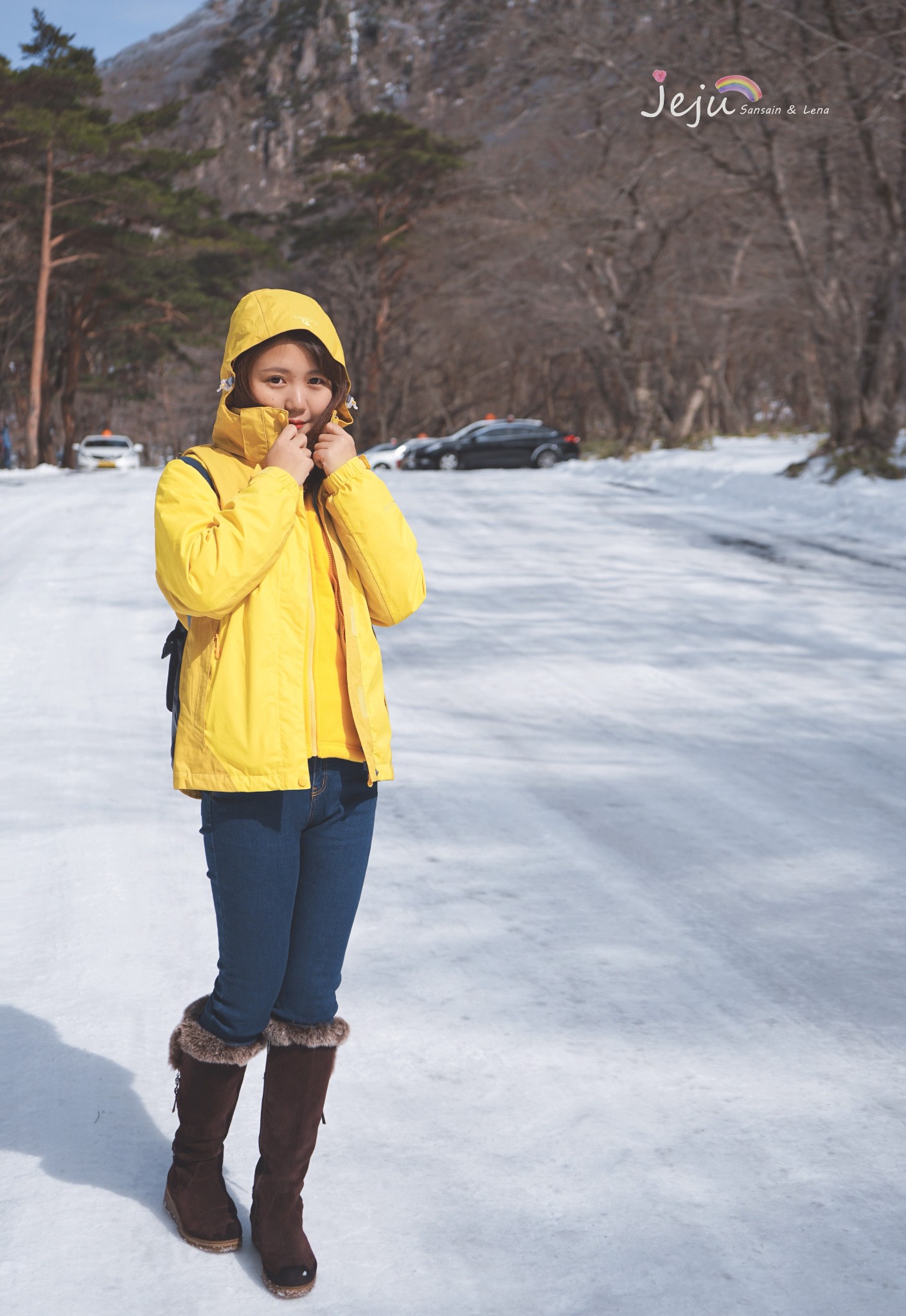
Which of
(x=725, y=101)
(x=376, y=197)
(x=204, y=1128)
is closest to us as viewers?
(x=204, y=1128)

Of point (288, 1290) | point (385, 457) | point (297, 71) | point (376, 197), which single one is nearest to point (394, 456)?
point (385, 457)

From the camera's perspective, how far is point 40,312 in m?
32.0

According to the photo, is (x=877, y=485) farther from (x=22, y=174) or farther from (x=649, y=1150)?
(x=22, y=174)

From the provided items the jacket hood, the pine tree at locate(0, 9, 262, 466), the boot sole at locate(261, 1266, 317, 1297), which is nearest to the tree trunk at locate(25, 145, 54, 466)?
the pine tree at locate(0, 9, 262, 466)

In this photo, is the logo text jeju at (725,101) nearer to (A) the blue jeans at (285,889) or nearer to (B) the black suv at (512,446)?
(B) the black suv at (512,446)

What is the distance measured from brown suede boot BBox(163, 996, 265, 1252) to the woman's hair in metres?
1.11

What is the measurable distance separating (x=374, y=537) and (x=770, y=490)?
47.4ft

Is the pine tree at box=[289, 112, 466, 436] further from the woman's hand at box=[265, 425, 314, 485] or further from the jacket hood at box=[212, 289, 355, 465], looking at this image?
the woman's hand at box=[265, 425, 314, 485]

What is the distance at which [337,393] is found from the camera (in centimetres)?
228

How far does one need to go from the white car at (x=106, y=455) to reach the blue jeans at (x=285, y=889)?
30391 mm

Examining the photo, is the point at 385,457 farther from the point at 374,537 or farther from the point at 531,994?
the point at 374,537

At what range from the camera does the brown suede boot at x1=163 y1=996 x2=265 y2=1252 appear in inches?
89.2

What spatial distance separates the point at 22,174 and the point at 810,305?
20.7m

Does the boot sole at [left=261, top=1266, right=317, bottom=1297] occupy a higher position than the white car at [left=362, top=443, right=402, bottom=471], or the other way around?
the boot sole at [left=261, top=1266, right=317, bottom=1297]
